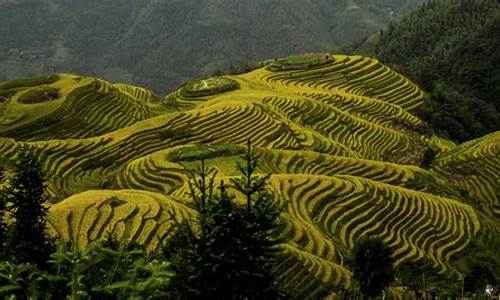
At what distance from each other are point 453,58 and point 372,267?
266ft

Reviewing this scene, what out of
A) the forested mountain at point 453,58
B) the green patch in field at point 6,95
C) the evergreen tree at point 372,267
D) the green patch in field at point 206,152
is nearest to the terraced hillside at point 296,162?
the green patch in field at point 206,152

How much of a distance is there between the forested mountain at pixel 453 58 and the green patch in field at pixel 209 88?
21.2 meters

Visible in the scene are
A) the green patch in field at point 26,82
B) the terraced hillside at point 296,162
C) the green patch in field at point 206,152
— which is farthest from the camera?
the green patch in field at point 26,82

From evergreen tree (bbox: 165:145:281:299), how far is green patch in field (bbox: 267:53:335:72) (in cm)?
6641

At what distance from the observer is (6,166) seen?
4006 cm

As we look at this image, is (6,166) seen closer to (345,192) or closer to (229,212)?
(345,192)

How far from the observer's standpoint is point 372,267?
24.0m

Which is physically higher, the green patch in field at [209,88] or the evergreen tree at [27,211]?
the green patch in field at [209,88]

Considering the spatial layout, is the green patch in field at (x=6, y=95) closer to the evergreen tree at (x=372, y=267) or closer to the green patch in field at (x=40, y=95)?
the green patch in field at (x=40, y=95)

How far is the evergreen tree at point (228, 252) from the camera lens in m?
10.2

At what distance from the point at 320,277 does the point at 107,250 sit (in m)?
18.9

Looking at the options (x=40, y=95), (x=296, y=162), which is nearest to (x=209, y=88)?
(x=40, y=95)

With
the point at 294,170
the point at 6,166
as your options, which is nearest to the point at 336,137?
the point at 294,170

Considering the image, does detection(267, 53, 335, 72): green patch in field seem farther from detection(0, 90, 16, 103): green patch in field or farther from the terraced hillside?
detection(0, 90, 16, 103): green patch in field
